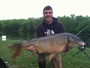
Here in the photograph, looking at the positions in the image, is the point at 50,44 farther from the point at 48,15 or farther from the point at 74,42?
the point at 48,15

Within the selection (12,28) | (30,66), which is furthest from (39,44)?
(12,28)

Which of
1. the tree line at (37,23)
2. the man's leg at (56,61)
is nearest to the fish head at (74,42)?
the man's leg at (56,61)

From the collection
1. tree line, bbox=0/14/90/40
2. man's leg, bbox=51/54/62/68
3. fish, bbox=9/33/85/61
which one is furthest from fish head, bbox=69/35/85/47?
tree line, bbox=0/14/90/40

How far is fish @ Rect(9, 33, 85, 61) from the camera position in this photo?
8.32ft

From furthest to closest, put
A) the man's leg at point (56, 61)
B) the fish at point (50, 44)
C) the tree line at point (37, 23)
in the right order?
1. the tree line at point (37, 23)
2. the man's leg at point (56, 61)
3. the fish at point (50, 44)

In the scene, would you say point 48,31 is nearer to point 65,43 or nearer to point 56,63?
point 65,43

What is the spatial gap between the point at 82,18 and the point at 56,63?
36.1m

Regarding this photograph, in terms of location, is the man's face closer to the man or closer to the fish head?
the man

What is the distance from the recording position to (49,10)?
2963mm

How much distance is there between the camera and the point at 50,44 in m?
2.55

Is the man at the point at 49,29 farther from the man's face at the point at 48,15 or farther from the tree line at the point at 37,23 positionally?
the tree line at the point at 37,23

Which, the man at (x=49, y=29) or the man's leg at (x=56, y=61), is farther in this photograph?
the man's leg at (x=56, y=61)

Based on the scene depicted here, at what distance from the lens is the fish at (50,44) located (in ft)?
8.32

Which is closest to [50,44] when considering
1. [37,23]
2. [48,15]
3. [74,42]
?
[74,42]
